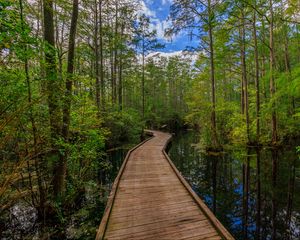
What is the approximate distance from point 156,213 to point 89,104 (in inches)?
179

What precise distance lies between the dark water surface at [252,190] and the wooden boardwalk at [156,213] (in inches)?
43.7

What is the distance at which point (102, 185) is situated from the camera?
7.20 meters

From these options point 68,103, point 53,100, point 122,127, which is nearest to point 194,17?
point 122,127

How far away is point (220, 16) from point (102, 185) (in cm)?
1065

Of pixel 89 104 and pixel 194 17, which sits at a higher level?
pixel 194 17

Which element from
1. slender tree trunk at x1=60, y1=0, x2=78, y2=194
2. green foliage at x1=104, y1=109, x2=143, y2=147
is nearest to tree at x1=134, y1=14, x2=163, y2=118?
green foliage at x1=104, y1=109, x2=143, y2=147

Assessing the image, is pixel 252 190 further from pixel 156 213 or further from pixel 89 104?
pixel 89 104

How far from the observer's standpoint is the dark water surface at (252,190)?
4.16 metres

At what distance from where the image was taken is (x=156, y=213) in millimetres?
3703

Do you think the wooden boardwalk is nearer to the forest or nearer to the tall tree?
the forest

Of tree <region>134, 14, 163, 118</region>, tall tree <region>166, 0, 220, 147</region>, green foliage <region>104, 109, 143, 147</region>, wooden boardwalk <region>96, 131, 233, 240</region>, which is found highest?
tree <region>134, 14, 163, 118</region>

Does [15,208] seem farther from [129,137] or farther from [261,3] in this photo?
[261,3]

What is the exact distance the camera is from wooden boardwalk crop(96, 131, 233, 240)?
3.05m

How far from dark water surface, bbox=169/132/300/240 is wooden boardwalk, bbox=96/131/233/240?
1110 mm
